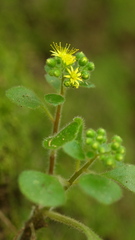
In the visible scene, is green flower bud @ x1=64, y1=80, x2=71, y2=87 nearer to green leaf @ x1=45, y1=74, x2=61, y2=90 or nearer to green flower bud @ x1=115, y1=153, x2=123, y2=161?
green leaf @ x1=45, y1=74, x2=61, y2=90

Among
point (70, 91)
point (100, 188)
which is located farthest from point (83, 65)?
point (70, 91)

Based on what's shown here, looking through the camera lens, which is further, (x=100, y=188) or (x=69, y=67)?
(x=69, y=67)

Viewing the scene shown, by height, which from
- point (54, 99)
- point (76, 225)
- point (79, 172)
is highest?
point (54, 99)

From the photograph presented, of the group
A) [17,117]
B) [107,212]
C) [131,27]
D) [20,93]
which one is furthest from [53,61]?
[131,27]

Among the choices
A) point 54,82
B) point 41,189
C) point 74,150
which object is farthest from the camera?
point 54,82

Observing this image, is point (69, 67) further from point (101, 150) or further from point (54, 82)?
point (101, 150)

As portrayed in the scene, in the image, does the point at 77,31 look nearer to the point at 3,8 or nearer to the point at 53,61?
the point at 3,8
